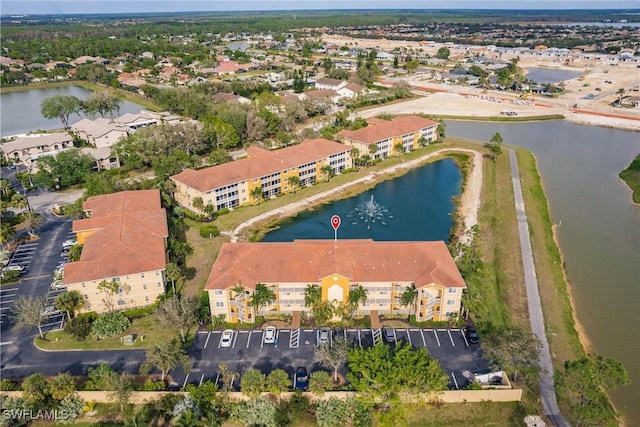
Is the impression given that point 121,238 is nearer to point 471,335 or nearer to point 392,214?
point 471,335

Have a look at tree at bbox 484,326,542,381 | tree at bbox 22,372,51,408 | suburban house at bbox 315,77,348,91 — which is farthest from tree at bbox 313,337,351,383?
suburban house at bbox 315,77,348,91

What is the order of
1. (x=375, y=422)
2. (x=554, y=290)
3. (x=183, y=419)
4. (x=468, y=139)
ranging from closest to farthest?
(x=183, y=419), (x=375, y=422), (x=554, y=290), (x=468, y=139)

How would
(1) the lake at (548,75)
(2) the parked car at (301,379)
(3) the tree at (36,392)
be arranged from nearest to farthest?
(3) the tree at (36,392) < (2) the parked car at (301,379) < (1) the lake at (548,75)

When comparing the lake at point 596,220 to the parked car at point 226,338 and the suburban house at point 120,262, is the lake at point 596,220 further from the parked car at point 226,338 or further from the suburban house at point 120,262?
the suburban house at point 120,262

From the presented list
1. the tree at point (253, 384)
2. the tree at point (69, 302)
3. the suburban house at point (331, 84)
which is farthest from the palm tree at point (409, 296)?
the suburban house at point (331, 84)

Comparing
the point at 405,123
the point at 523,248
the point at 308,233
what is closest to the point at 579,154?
the point at 405,123

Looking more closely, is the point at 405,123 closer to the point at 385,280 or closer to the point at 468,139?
the point at 468,139

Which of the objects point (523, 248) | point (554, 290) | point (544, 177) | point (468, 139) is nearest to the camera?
point (554, 290)
